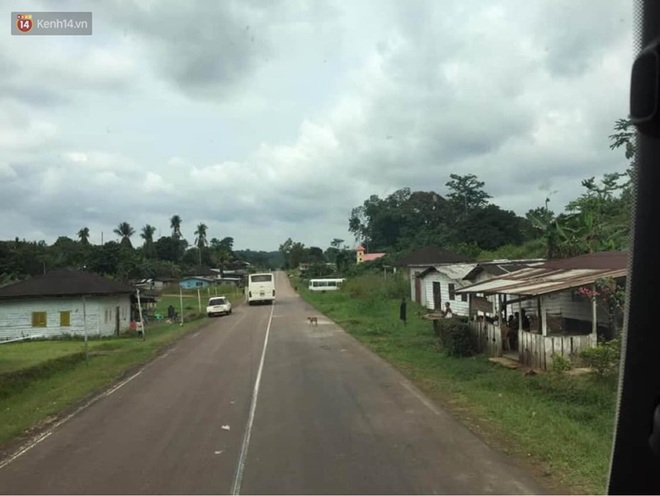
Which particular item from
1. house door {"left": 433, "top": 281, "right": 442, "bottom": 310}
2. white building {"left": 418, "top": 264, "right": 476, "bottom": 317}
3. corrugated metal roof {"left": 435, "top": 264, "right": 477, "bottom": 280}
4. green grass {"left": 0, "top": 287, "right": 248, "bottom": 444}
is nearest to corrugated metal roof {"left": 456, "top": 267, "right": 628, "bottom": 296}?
green grass {"left": 0, "top": 287, "right": 248, "bottom": 444}

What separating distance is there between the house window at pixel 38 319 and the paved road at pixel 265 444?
63.3 feet

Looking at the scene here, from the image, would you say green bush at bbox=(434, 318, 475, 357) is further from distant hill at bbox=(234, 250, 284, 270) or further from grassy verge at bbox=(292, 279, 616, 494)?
distant hill at bbox=(234, 250, 284, 270)

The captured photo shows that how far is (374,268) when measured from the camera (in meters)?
74.4

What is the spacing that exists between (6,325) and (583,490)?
104ft

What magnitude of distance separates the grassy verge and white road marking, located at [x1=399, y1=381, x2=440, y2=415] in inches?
9.1

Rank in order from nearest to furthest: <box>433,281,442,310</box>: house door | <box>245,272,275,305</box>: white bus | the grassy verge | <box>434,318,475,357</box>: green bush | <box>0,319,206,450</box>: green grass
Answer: the grassy verge
<box>0,319,206,450</box>: green grass
<box>434,318,475,357</box>: green bush
<box>433,281,442,310</box>: house door
<box>245,272,275,305</box>: white bus

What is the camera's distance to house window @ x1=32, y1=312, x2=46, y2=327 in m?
31.4

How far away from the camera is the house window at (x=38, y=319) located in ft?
103

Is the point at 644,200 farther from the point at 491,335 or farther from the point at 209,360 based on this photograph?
the point at 209,360

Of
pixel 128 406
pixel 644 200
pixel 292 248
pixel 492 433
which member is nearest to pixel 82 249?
pixel 128 406

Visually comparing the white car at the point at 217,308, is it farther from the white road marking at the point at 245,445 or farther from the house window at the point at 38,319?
the white road marking at the point at 245,445

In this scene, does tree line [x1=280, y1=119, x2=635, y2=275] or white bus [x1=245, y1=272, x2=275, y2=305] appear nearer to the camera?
tree line [x1=280, y1=119, x2=635, y2=275]

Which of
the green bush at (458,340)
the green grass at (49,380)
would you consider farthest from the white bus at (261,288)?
the green bush at (458,340)

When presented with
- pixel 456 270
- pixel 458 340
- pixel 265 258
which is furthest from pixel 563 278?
pixel 265 258
